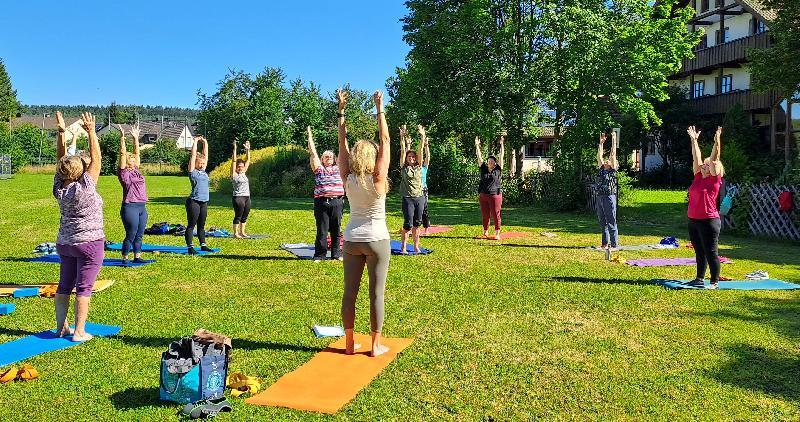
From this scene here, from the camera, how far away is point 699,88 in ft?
126

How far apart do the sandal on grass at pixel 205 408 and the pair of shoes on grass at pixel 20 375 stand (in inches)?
63.3

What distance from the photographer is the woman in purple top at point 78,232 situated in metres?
6.35

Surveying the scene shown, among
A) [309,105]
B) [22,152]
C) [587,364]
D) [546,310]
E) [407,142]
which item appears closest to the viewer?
[587,364]

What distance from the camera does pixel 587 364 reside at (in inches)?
229

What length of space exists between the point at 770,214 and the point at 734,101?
2102 centimetres

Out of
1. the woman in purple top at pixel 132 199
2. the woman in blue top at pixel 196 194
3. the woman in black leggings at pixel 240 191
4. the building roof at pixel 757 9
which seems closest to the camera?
the woman in purple top at pixel 132 199

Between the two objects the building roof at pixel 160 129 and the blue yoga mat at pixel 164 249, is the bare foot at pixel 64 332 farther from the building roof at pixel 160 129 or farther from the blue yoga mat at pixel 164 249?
the building roof at pixel 160 129

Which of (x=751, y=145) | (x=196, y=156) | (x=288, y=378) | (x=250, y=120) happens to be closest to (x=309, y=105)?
(x=250, y=120)

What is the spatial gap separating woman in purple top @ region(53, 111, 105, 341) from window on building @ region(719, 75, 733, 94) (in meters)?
36.5

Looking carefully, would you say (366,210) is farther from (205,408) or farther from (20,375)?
(20,375)

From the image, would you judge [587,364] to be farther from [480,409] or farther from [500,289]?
[500,289]

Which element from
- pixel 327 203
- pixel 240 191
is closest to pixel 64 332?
pixel 327 203

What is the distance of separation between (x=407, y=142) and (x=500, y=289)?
146 inches

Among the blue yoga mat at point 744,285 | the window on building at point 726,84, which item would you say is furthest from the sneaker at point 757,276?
the window on building at point 726,84
